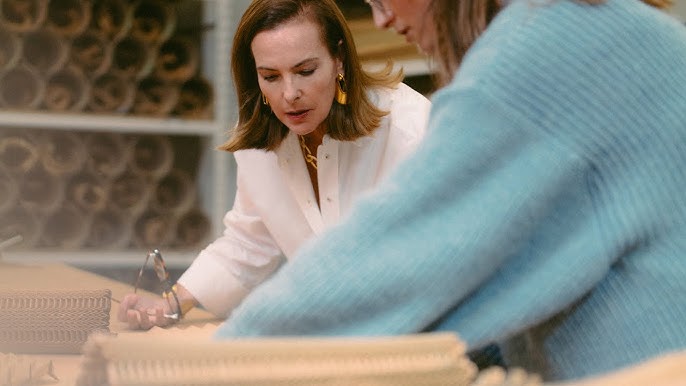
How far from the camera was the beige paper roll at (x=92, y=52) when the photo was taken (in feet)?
9.41

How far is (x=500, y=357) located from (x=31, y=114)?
230cm

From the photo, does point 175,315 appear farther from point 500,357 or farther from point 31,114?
point 31,114

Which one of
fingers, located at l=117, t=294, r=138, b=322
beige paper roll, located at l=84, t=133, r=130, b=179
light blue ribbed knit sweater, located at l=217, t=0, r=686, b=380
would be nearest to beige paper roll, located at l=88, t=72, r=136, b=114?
beige paper roll, located at l=84, t=133, r=130, b=179

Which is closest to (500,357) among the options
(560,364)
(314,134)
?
(560,364)

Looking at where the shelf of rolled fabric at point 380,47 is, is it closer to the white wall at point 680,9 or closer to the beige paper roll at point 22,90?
the white wall at point 680,9

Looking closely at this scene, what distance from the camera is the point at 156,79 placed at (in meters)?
2.95

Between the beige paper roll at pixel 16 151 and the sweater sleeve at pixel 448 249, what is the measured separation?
2.43 m

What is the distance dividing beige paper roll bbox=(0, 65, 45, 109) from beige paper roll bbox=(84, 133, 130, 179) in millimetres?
205

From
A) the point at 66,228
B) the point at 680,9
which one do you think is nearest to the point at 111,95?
the point at 66,228

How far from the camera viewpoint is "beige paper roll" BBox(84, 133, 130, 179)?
2975 millimetres

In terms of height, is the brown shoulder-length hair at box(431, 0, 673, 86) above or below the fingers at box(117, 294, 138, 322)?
above

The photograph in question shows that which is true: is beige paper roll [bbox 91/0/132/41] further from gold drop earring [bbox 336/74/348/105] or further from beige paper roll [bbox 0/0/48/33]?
gold drop earring [bbox 336/74/348/105]

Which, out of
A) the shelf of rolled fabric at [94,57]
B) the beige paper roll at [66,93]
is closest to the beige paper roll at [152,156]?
the shelf of rolled fabric at [94,57]

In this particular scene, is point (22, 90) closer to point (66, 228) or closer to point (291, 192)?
point (66, 228)
